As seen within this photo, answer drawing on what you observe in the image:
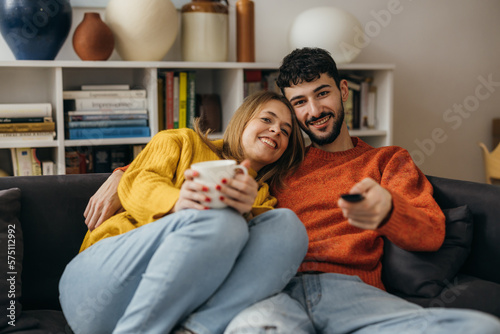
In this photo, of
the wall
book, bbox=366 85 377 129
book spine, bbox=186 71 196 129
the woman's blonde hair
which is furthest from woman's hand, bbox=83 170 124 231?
the wall

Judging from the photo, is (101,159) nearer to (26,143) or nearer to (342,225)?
(26,143)

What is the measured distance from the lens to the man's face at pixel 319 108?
1715mm

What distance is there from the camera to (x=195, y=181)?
1161mm

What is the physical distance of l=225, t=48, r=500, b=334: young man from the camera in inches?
43.9

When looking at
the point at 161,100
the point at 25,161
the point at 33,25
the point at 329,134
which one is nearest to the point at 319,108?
the point at 329,134

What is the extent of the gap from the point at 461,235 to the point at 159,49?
154 centimetres

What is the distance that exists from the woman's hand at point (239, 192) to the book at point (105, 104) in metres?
1.31

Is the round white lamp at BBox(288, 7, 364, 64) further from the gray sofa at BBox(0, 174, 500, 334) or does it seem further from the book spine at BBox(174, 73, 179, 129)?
the gray sofa at BBox(0, 174, 500, 334)

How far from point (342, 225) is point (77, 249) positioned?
77 centimetres

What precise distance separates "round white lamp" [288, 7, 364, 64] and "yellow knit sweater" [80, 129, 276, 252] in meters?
1.17

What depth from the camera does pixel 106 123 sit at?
2.32 m

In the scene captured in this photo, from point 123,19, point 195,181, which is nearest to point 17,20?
point 123,19

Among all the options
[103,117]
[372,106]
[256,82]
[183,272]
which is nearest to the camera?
[183,272]

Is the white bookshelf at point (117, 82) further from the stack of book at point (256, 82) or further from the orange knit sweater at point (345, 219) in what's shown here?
the orange knit sweater at point (345, 219)
